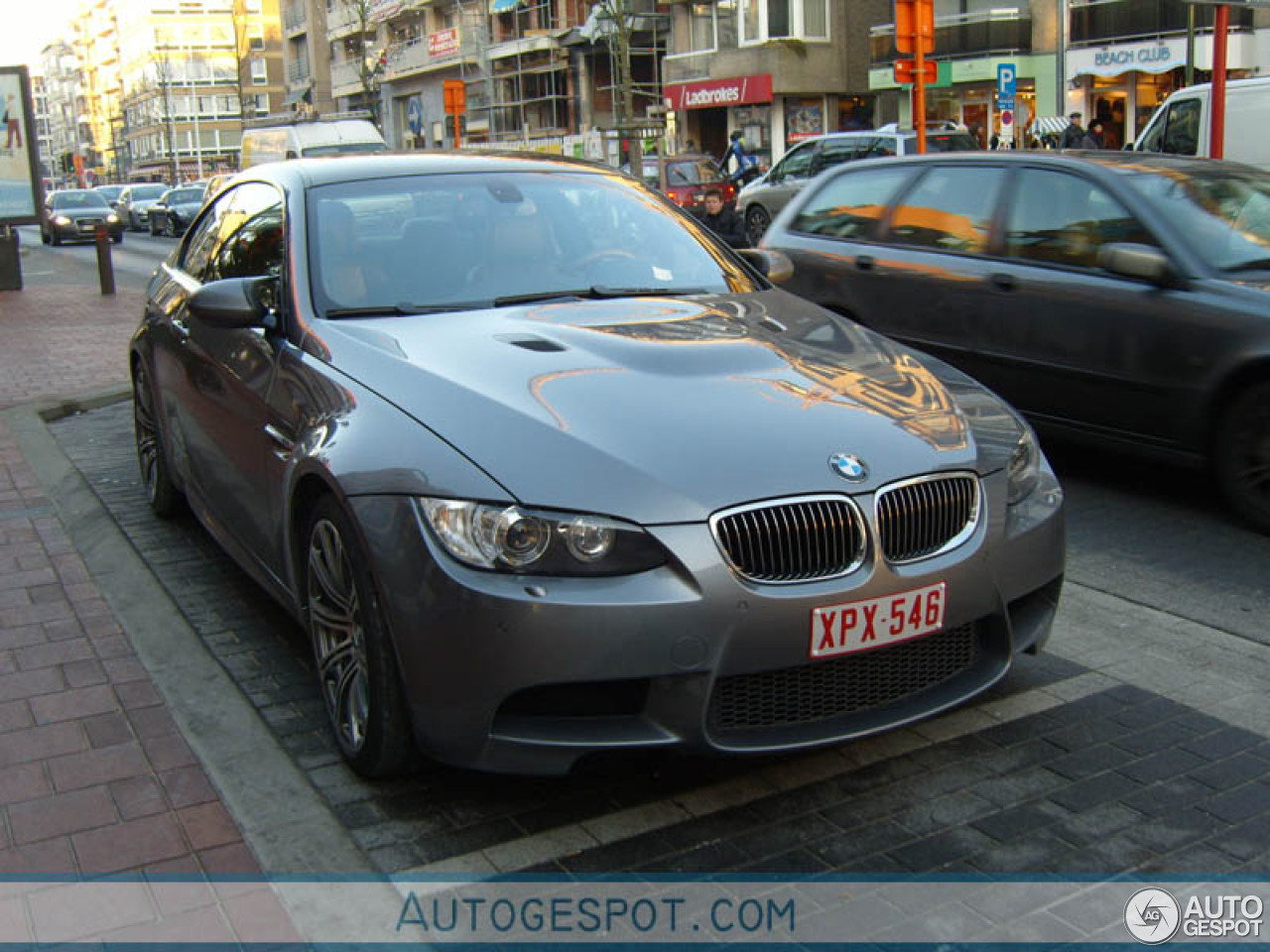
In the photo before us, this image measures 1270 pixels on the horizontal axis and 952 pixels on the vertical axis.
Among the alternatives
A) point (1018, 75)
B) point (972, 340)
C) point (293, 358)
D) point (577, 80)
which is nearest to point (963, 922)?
point (293, 358)

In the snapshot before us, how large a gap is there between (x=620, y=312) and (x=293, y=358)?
0.98 m

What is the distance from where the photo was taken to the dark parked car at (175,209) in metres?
40.5

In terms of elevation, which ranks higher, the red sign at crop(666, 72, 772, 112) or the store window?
the store window

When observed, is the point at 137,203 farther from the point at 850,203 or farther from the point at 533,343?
the point at 533,343

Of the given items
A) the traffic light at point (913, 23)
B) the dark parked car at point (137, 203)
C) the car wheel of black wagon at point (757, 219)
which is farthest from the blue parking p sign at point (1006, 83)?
the dark parked car at point (137, 203)

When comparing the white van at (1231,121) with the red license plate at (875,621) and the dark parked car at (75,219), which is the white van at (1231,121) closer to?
the red license plate at (875,621)

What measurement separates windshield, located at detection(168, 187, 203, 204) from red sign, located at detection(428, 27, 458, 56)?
72.6 feet

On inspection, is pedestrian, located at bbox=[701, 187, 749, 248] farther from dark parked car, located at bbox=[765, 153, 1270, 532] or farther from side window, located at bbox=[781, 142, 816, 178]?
side window, located at bbox=[781, 142, 816, 178]

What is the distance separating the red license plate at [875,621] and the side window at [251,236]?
7.33ft

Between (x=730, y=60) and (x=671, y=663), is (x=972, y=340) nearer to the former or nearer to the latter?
(x=671, y=663)

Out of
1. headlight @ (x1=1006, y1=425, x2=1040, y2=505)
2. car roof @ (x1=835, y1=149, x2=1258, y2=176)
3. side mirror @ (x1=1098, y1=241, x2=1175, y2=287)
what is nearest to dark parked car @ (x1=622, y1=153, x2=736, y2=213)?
car roof @ (x1=835, y1=149, x2=1258, y2=176)

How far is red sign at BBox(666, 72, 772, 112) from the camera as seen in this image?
43.0m

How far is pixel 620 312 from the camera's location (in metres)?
4.20

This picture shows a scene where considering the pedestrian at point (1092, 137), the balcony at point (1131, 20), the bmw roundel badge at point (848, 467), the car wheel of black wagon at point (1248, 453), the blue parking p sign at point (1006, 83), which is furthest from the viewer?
the balcony at point (1131, 20)
